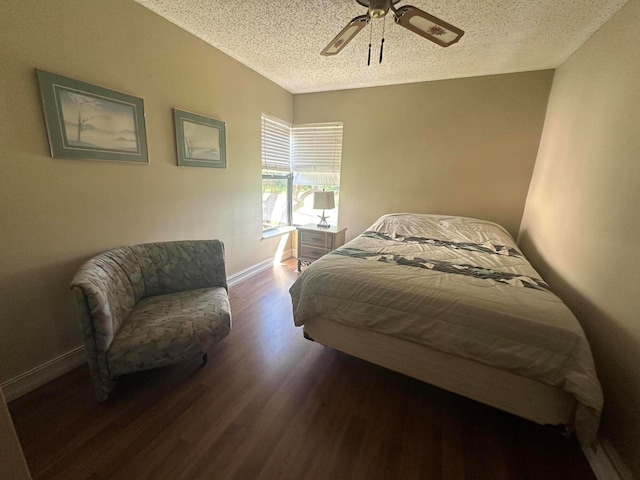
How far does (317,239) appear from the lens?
3496mm

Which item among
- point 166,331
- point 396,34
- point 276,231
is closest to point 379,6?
point 396,34

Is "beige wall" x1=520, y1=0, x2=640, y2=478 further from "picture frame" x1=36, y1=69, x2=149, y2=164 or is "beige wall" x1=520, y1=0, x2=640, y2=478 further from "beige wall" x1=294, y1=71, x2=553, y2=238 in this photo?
"picture frame" x1=36, y1=69, x2=149, y2=164

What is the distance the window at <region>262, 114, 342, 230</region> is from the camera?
353cm

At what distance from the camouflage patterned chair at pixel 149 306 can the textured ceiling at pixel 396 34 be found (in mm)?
1763

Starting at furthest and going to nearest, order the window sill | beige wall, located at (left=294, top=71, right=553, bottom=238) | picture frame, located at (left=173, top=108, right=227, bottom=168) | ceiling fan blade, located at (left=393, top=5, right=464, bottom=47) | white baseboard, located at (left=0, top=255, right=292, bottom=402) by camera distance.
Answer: the window sill
beige wall, located at (left=294, top=71, right=553, bottom=238)
picture frame, located at (left=173, top=108, right=227, bottom=168)
white baseboard, located at (left=0, top=255, right=292, bottom=402)
ceiling fan blade, located at (left=393, top=5, right=464, bottom=47)

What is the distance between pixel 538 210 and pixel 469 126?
1.19 metres

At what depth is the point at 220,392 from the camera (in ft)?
5.18

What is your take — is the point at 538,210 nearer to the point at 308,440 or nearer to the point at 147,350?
the point at 308,440

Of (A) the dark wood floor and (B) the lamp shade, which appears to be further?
(B) the lamp shade

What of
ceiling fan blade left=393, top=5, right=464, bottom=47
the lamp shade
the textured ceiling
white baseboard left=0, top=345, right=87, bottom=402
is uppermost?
the textured ceiling

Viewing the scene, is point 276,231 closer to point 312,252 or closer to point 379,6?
point 312,252

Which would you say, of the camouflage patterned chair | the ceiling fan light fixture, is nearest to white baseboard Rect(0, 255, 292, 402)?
the camouflage patterned chair

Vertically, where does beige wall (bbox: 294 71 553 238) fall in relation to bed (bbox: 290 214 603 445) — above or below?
above

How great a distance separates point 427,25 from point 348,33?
1.53 feet
